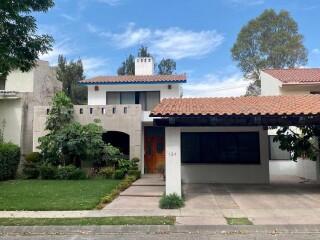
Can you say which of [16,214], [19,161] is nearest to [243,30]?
[19,161]

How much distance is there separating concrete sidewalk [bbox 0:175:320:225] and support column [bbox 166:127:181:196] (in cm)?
62

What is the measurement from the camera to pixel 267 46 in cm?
3862

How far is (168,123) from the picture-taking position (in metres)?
11.9

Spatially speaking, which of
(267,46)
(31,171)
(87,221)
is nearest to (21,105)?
(31,171)

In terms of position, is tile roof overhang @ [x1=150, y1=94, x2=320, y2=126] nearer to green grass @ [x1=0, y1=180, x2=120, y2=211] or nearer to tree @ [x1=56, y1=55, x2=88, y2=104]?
green grass @ [x1=0, y1=180, x2=120, y2=211]

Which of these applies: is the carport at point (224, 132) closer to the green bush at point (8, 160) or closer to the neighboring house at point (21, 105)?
the green bush at point (8, 160)

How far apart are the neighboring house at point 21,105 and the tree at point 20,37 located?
11.0 meters

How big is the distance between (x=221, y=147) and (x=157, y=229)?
10.3 meters

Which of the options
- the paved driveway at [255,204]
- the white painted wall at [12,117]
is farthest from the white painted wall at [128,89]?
the paved driveway at [255,204]

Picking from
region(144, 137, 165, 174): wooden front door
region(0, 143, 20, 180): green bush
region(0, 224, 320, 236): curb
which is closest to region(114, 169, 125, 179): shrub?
region(144, 137, 165, 174): wooden front door

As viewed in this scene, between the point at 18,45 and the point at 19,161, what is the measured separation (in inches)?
444

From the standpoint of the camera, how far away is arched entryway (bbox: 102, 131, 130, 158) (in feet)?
72.1

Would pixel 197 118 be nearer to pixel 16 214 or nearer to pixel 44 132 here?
pixel 16 214

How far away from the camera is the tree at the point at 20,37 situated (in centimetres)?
960
